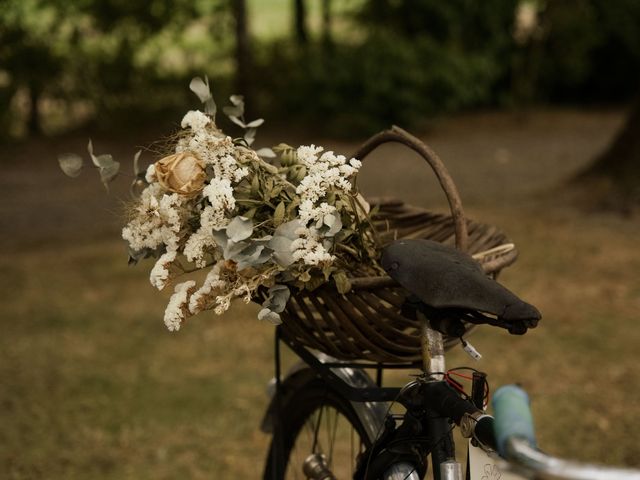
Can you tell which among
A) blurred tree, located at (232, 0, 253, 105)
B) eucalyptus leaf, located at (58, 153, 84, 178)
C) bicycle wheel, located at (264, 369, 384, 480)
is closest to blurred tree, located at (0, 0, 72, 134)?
blurred tree, located at (232, 0, 253, 105)

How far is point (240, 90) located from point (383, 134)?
10207mm

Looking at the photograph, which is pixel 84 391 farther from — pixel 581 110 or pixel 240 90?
pixel 581 110

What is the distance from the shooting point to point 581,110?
43.8 feet

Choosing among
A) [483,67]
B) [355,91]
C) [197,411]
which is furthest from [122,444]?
A: [483,67]

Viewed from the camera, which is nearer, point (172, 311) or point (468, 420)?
point (468, 420)

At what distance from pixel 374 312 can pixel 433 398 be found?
22 centimetres

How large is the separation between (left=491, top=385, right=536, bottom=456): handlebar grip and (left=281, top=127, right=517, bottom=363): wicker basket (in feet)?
1.91

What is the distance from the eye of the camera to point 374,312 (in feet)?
6.12

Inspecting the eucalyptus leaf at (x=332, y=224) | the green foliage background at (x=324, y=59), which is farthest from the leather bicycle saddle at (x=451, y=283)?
the green foliage background at (x=324, y=59)

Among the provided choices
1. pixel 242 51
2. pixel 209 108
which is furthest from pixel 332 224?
pixel 242 51

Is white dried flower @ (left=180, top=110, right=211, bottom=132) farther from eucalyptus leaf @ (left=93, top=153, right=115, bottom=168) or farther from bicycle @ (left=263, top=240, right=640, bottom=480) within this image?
bicycle @ (left=263, top=240, right=640, bottom=480)

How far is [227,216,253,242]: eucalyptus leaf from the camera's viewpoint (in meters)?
1.73

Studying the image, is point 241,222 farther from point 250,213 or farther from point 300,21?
point 300,21

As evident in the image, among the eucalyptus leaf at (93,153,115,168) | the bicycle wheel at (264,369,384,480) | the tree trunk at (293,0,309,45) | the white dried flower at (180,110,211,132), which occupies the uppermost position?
the white dried flower at (180,110,211,132)
